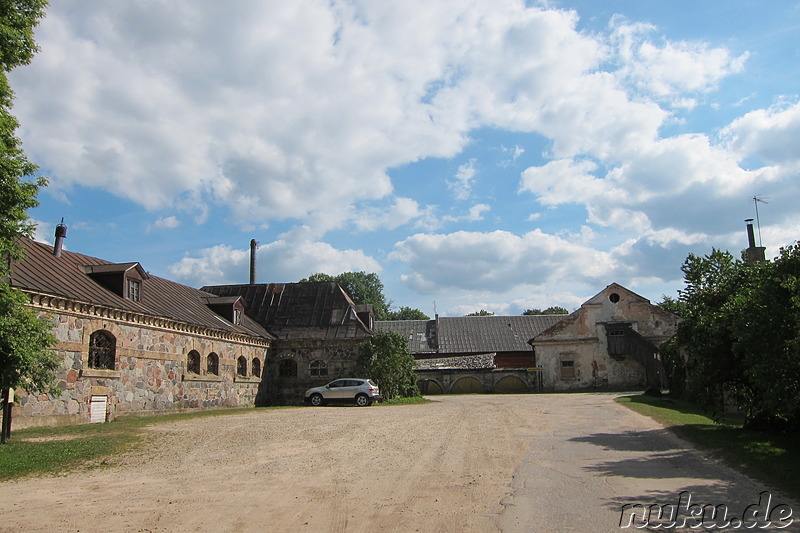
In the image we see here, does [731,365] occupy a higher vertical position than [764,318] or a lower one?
lower

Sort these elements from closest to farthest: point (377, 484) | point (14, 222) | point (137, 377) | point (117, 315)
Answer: point (377, 484)
point (14, 222)
point (117, 315)
point (137, 377)

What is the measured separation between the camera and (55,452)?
11672 mm

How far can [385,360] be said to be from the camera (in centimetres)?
3077

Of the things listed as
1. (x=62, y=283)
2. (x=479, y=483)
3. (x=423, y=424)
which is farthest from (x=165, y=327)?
(x=479, y=483)

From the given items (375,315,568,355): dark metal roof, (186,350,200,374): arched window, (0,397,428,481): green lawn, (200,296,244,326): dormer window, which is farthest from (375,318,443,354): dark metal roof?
(0,397,428,481): green lawn

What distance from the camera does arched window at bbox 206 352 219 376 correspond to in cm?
2634

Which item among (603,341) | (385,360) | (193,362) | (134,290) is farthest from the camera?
(603,341)

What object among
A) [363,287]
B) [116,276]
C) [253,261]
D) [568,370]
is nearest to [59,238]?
[116,276]

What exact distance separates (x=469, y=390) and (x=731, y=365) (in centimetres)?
2958

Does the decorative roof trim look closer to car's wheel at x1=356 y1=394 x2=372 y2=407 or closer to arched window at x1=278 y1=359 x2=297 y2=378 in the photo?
arched window at x1=278 y1=359 x2=297 y2=378

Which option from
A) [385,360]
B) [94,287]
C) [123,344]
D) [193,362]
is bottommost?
[385,360]

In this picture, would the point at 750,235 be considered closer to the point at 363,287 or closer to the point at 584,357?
the point at 584,357

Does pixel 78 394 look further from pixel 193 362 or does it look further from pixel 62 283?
pixel 193 362

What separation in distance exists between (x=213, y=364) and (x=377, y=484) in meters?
19.9
